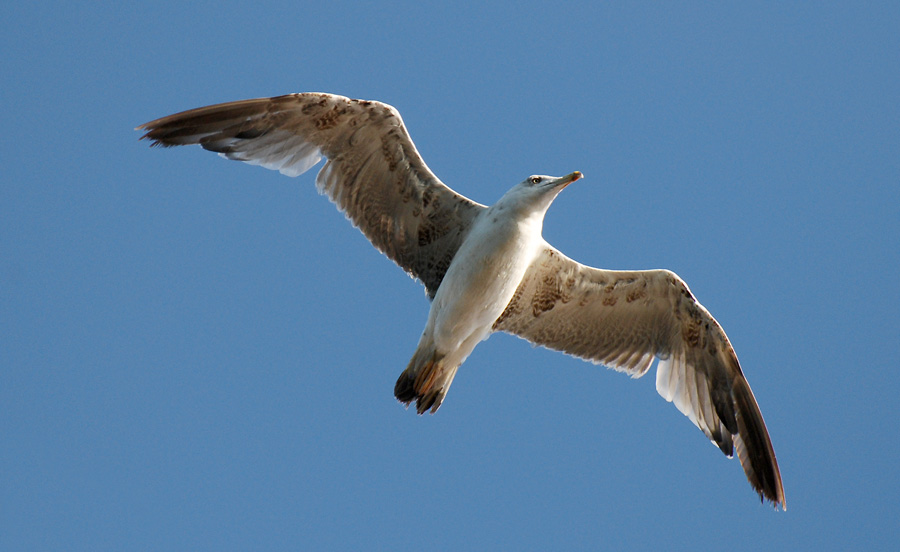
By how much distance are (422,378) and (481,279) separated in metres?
1.12

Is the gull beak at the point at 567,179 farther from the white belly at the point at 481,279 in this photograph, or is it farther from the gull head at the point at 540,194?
the white belly at the point at 481,279

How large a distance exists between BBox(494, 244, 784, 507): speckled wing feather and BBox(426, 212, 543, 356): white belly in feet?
1.77

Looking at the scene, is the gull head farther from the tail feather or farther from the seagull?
the tail feather

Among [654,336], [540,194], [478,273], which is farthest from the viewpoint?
[654,336]

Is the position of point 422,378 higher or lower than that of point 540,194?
lower

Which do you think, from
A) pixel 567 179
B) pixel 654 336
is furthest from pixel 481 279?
pixel 654 336

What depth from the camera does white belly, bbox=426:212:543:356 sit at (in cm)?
890

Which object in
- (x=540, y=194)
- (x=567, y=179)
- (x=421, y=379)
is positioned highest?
(x=567, y=179)

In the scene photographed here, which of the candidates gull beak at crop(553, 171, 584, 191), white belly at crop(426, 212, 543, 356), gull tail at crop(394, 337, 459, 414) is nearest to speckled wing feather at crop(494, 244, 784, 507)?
white belly at crop(426, 212, 543, 356)

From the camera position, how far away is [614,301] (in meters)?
9.78

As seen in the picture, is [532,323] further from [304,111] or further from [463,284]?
[304,111]

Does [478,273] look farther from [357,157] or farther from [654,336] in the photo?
[654,336]

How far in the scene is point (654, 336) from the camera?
9.98 metres

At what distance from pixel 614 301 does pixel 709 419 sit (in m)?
1.57
